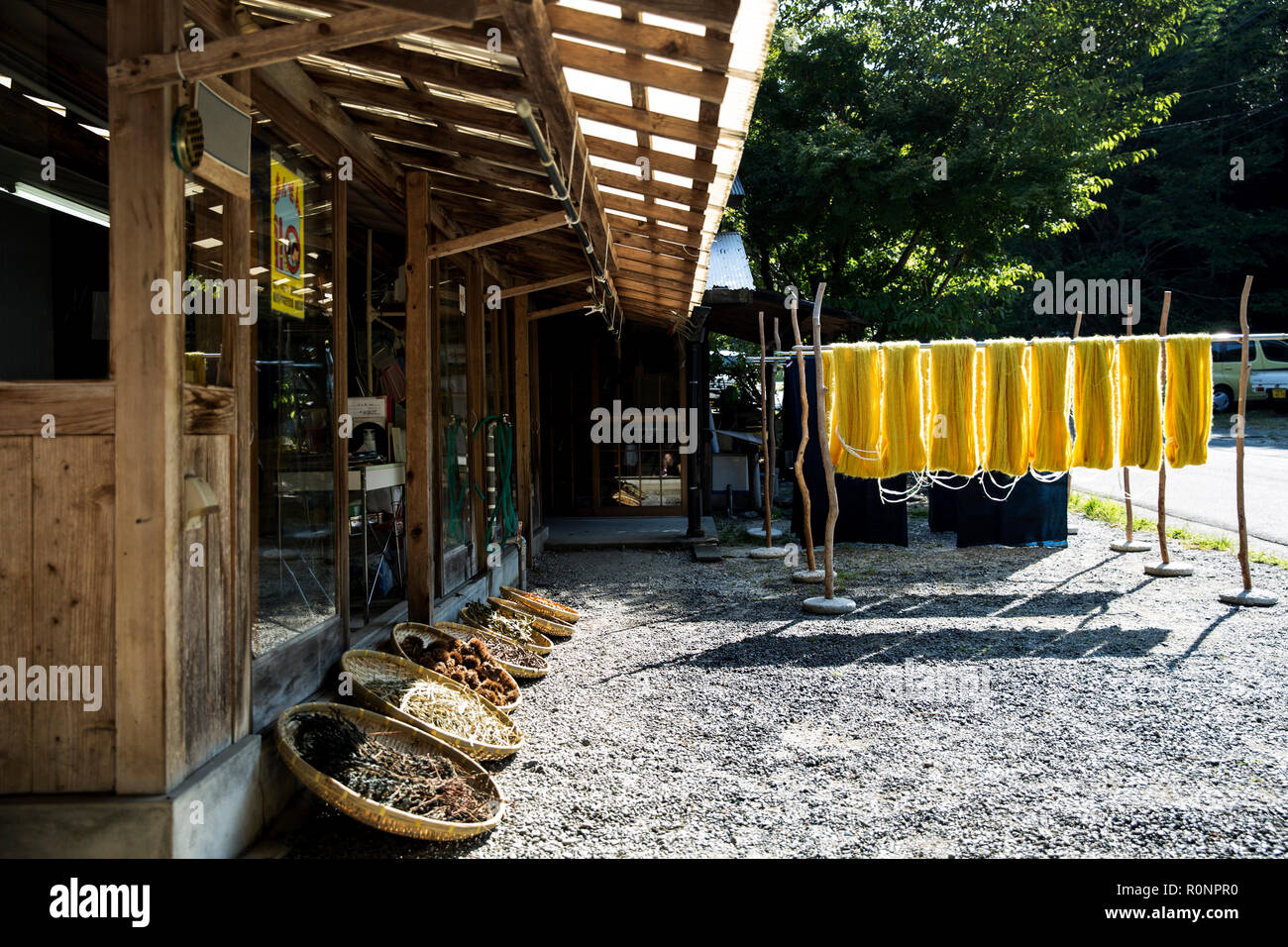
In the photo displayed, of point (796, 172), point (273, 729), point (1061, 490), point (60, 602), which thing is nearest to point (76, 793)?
point (60, 602)

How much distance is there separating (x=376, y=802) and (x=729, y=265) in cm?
1254

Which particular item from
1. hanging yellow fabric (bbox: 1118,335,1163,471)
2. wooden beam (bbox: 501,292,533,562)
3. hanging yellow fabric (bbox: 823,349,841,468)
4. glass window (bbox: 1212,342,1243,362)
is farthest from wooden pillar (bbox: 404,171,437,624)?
glass window (bbox: 1212,342,1243,362)

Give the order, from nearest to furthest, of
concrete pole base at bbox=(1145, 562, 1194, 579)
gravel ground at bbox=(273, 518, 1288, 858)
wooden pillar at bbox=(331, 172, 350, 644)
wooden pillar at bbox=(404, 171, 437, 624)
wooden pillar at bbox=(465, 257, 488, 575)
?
gravel ground at bbox=(273, 518, 1288, 858) → wooden pillar at bbox=(331, 172, 350, 644) → wooden pillar at bbox=(404, 171, 437, 624) → wooden pillar at bbox=(465, 257, 488, 575) → concrete pole base at bbox=(1145, 562, 1194, 579)

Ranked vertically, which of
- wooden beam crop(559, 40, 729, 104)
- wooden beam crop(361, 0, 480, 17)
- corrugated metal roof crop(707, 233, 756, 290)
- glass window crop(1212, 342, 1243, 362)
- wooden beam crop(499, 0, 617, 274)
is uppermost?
corrugated metal roof crop(707, 233, 756, 290)

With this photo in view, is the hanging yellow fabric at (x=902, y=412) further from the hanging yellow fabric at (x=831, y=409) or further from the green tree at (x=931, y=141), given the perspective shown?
the green tree at (x=931, y=141)

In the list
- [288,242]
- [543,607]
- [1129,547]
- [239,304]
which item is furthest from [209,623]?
→ [1129,547]

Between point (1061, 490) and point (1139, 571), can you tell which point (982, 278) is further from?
point (1139, 571)

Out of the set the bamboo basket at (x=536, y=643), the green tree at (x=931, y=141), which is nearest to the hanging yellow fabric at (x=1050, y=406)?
the bamboo basket at (x=536, y=643)

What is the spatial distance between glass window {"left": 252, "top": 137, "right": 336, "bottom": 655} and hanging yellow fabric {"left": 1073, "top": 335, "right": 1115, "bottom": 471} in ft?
19.3

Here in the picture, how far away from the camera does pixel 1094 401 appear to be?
25.3 ft

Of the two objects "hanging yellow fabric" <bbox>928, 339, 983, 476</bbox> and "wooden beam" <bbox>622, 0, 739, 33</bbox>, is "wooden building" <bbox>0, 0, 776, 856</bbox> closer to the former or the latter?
"wooden beam" <bbox>622, 0, 739, 33</bbox>

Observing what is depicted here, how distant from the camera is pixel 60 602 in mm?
2678

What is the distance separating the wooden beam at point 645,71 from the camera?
121 inches

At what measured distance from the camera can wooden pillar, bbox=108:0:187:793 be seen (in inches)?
103
